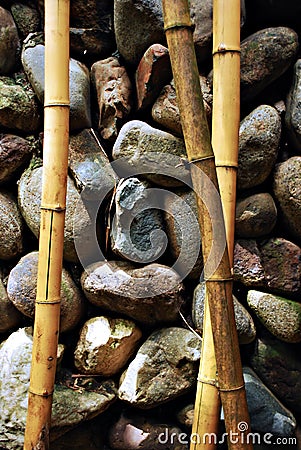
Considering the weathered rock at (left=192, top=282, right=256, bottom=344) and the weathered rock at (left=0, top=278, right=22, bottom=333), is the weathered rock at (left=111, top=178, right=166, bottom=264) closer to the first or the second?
the weathered rock at (left=192, top=282, right=256, bottom=344)

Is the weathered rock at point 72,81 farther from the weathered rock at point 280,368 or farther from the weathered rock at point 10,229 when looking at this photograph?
the weathered rock at point 280,368

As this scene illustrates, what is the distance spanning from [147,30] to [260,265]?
1029mm

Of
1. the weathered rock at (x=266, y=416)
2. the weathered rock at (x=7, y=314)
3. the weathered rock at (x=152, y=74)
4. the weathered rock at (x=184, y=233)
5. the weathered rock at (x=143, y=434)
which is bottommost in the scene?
the weathered rock at (x=143, y=434)

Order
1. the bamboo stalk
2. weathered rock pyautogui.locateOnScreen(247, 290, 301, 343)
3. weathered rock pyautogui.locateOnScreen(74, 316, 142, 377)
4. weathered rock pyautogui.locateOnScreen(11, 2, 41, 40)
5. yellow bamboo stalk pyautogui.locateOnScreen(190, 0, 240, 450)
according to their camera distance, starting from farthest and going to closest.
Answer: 1. weathered rock pyautogui.locateOnScreen(11, 2, 41, 40)
2. weathered rock pyautogui.locateOnScreen(74, 316, 142, 377)
3. weathered rock pyautogui.locateOnScreen(247, 290, 301, 343)
4. yellow bamboo stalk pyautogui.locateOnScreen(190, 0, 240, 450)
5. the bamboo stalk

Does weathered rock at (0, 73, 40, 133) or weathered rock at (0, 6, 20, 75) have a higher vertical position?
weathered rock at (0, 6, 20, 75)

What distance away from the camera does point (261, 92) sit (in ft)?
6.05

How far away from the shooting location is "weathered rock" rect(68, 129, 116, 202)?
6.11 ft

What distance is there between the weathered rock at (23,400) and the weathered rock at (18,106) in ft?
2.84

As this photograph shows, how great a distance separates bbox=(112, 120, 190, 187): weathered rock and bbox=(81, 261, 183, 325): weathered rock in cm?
36

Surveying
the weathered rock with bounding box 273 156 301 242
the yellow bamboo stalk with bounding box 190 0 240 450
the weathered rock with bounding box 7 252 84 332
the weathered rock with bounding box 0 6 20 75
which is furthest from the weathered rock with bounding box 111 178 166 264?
the weathered rock with bounding box 0 6 20 75

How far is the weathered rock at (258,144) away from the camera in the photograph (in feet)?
5.66

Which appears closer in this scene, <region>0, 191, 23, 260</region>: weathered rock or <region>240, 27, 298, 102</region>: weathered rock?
<region>240, 27, 298, 102</region>: weathered rock

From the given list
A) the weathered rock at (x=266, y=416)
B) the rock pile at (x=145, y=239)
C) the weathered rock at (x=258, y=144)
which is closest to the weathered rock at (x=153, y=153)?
the rock pile at (x=145, y=239)

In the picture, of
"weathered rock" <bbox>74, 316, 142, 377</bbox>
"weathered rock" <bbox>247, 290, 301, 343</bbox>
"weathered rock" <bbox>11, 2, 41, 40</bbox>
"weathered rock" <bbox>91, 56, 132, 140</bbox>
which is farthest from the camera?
"weathered rock" <bbox>11, 2, 41, 40</bbox>
